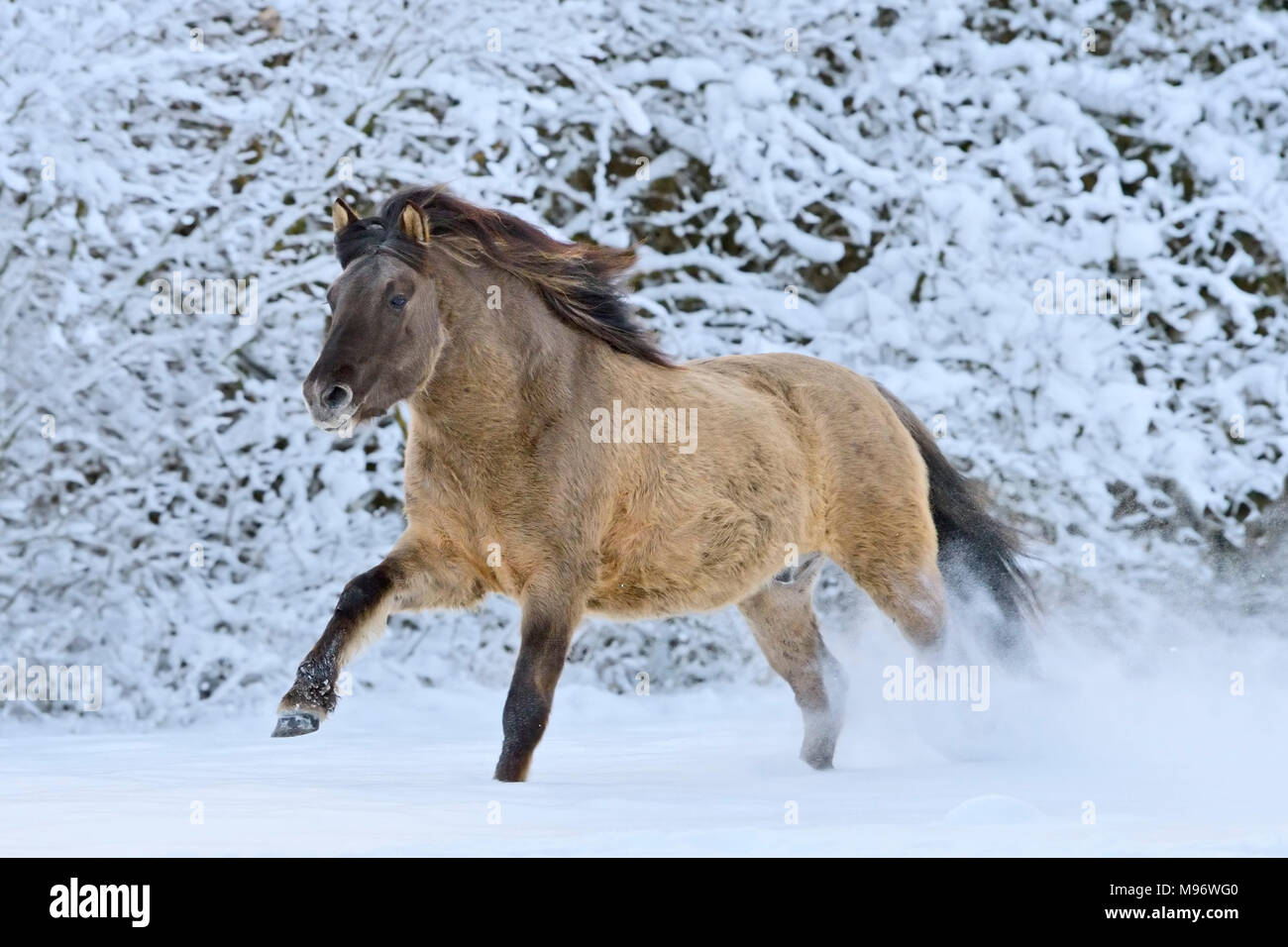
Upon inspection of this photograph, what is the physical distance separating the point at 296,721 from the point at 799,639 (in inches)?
88.0

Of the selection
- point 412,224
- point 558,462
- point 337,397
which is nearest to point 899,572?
point 558,462

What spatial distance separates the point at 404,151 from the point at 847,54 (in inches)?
113

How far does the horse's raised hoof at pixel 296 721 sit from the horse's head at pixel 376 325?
81cm

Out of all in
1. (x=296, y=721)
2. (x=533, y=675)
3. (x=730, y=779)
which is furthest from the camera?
(x=730, y=779)

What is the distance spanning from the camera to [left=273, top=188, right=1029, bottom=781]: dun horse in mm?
4656

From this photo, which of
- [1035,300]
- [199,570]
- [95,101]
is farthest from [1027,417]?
[95,101]

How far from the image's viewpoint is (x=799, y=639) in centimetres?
602

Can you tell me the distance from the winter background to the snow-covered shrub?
0.02m

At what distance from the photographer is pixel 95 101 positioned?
337 inches

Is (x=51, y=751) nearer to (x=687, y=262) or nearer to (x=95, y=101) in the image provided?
(x=95, y=101)

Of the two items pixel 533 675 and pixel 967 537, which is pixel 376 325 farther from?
pixel 967 537

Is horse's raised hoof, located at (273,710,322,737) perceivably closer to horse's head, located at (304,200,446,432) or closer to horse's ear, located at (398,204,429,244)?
horse's head, located at (304,200,446,432)
